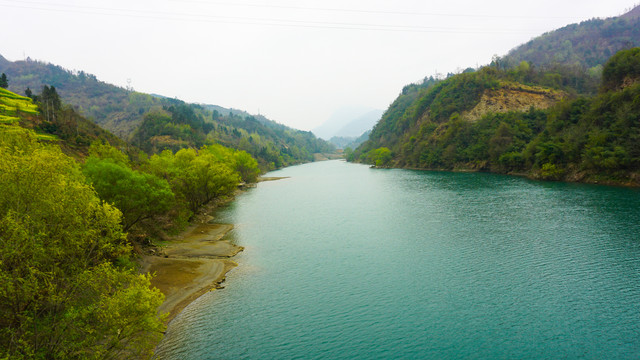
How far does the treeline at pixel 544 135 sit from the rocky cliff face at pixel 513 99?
507cm

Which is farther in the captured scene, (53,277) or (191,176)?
(191,176)

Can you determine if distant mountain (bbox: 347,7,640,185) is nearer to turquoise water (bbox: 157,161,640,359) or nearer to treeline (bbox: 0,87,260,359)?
turquoise water (bbox: 157,161,640,359)

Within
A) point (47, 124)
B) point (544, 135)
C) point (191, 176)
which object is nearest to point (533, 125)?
point (544, 135)

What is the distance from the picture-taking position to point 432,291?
81.0 feet

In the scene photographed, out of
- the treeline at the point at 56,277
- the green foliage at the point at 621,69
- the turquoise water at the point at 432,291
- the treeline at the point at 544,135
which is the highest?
the green foliage at the point at 621,69

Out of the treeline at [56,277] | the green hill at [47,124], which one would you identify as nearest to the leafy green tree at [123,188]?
the treeline at [56,277]

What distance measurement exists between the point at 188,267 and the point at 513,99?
139807 mm

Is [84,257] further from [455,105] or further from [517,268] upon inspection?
[455,105]

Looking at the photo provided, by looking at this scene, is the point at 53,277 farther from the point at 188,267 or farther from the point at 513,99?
the point at 513,99

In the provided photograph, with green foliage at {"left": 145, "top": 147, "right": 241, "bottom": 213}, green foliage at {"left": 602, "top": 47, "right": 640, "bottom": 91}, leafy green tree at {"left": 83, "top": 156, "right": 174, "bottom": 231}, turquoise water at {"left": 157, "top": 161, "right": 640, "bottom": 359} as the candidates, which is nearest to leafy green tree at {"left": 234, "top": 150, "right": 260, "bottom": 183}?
green foliage at {"left": 145, "top": 147, "right": 241, "bottom": 213}

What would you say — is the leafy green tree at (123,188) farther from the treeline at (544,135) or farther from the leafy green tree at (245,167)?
the treeline at (544,135)

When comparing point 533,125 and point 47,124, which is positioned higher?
point 533,125

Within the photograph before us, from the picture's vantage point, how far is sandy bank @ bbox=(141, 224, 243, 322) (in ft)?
83.3

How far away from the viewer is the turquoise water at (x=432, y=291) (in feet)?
60.0
